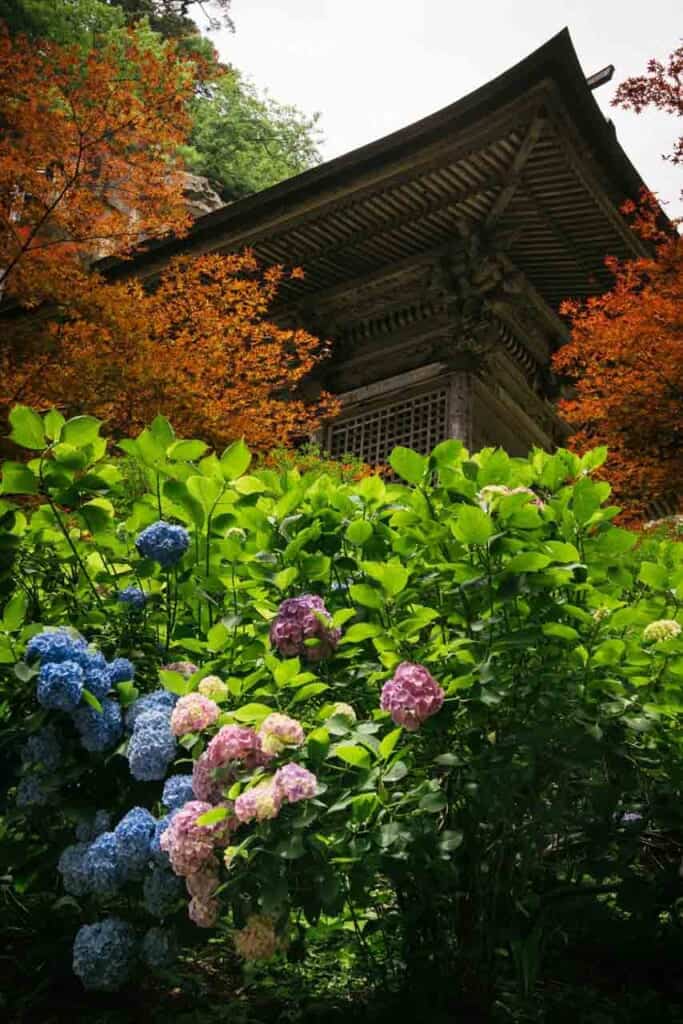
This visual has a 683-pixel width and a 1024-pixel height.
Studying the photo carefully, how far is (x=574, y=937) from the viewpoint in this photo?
3.89m

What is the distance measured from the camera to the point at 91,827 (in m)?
2.90

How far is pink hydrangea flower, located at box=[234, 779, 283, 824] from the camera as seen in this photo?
2.37 meters

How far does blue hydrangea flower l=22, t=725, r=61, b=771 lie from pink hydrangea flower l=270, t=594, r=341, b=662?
2.48 ft

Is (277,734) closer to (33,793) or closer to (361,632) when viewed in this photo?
(361,632)

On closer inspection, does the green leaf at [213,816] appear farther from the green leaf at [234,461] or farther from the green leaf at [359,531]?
the green leaf at [234,461]

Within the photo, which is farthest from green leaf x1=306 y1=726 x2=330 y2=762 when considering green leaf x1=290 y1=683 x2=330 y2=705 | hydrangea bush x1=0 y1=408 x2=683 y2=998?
green leaf x1=290 y1=683 x2=330 y2=705

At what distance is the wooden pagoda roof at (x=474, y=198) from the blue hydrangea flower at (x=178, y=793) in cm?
787

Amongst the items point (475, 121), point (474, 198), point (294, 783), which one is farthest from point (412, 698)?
point (474, 198)

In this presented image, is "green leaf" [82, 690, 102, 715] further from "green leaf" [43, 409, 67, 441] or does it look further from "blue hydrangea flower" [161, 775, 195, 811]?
"green leaf" [43, 409, 67, 441]

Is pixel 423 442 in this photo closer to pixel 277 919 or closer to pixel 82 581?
pixel 82 581

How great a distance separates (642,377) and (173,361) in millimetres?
4384

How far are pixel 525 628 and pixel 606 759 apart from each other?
47 centimetres

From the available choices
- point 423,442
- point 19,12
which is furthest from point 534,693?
point 19,12

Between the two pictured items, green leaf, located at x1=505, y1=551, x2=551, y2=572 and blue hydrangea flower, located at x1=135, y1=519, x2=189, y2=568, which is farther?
blue hydrangea flower, located at x1=135, y1=519, x2=189, y2=568
